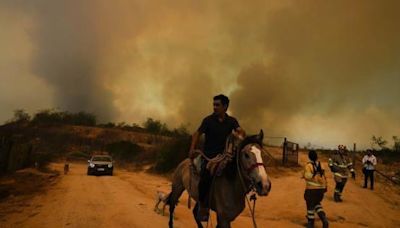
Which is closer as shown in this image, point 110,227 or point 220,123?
point 220,123

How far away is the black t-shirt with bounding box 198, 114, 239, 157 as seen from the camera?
673cm

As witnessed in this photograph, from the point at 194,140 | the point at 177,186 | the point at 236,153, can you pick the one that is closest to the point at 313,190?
the point at 177,186

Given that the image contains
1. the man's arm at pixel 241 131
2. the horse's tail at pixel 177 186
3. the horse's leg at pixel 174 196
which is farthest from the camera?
the horse's leg at pixel 174 196

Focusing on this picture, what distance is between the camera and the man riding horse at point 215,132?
21.9ft

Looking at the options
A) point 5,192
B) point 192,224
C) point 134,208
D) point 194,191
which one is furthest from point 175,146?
point 194,191

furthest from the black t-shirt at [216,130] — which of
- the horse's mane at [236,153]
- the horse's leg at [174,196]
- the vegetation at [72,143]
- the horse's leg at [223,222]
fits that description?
the vegetation at [72,143]

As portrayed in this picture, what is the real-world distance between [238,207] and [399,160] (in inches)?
1428

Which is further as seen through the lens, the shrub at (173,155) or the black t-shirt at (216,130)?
the shrub at (173,155)

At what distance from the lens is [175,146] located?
34.8m

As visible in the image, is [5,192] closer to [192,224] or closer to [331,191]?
[192,224]

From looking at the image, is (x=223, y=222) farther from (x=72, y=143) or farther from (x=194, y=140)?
(x=72, y=143)

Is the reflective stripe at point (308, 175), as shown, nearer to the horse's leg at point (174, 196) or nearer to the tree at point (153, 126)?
the horse's leg at point (174, 196)

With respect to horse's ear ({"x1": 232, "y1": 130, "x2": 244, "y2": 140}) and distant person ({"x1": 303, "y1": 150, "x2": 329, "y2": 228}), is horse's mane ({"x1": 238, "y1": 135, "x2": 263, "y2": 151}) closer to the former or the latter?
horse's ear ({"x1": 232, "y1": 130, "x2": 244, "y2": 140})

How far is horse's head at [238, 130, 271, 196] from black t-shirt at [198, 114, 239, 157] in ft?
2.25
